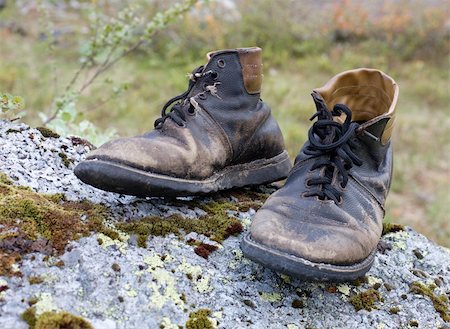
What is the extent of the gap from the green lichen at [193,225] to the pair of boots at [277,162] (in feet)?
0.33

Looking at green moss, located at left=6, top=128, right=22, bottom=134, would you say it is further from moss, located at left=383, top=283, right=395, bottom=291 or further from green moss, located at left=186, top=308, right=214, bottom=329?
moss, located at left=383, top=283, right=395, bottom=291

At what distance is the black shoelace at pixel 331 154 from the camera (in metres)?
1.92

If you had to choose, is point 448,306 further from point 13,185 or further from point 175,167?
point 13,185

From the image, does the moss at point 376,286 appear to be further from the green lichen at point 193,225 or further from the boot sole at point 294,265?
the green lichen at point 193,225

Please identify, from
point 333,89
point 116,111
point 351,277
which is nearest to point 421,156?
point 116,111

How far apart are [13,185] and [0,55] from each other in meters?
5.91

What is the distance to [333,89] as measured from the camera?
2270mm

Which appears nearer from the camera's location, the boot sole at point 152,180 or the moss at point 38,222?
the moss at point 38,222

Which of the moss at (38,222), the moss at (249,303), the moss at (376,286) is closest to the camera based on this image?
the moss at (38,222)

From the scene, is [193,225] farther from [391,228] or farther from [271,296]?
[391,228]

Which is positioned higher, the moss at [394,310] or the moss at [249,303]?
the moss at [249,303]

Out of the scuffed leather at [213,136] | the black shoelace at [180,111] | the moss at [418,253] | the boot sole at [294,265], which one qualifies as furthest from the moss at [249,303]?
the moss at [418,253]

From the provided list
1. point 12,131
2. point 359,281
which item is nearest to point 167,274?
point 359,281

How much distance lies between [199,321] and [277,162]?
3.66 ft
